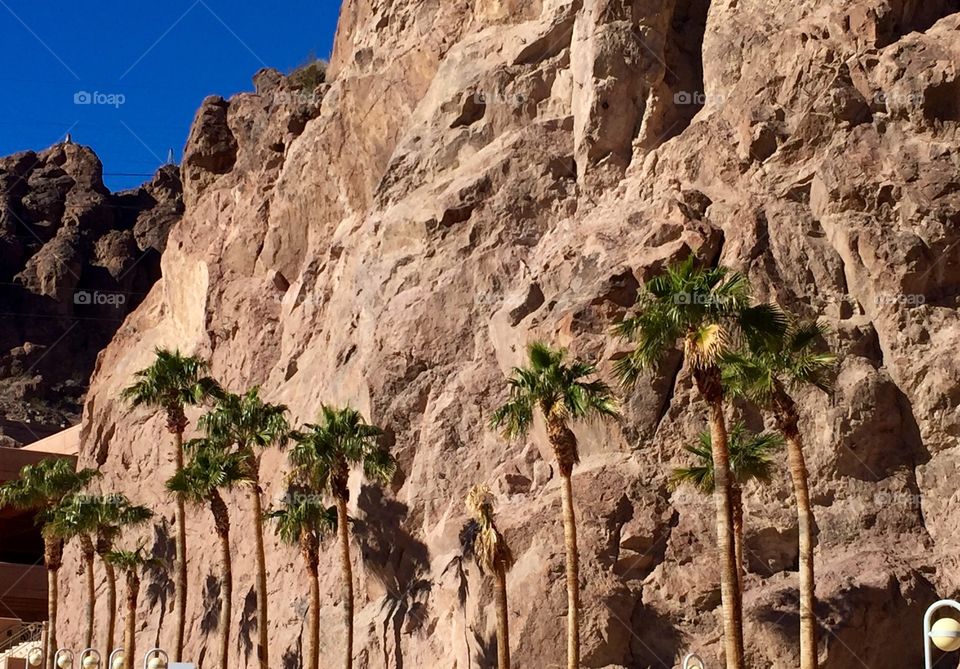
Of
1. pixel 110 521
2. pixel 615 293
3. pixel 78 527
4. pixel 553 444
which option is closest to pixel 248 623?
Result: pixel 110 521

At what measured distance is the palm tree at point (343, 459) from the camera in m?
39.1

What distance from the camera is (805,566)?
28.9m

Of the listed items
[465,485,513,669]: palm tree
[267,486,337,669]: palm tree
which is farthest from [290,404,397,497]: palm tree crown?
[465,485,513,669]: palm tree

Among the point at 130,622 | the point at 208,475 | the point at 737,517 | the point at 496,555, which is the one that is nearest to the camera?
the point at 737,517

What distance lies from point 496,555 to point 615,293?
29.1 feet

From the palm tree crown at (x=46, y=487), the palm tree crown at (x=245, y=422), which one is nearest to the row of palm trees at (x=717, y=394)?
the palm tree crown at (x=245, y=422)

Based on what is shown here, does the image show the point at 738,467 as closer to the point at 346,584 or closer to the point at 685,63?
the point at 346,584

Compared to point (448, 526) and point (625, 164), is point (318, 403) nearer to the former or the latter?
point (448, 526)

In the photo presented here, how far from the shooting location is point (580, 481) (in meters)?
37.1

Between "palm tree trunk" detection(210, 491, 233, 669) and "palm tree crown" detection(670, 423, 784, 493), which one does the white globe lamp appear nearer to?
"palm tree crown" detection(670, 423, 784, 493)

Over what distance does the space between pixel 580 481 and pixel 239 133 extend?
34228 mm

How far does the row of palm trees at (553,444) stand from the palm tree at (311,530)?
0.06 meters

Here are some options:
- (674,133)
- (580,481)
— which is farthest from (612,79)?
(580,481)

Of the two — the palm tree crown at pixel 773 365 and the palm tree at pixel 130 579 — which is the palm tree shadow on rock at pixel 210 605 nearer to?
the palm tree at pixel 130 579
